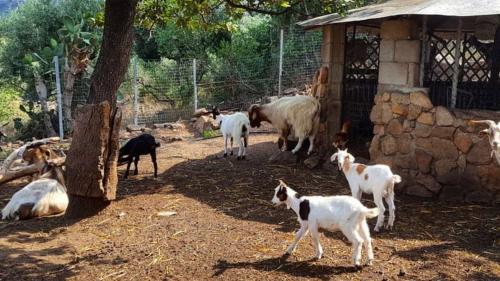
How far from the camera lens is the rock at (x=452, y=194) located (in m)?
7.31

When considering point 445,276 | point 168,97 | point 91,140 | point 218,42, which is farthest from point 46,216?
point 218,42

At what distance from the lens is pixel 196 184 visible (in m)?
8.26

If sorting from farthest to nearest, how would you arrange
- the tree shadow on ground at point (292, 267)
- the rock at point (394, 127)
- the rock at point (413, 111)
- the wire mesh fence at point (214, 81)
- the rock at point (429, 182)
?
1. the wire mesh fence at point (214, 81)
2. the rock at point (394, 127)
3. the rock at point (413, 111)
4. the rock at point (429, 182)
5. the tree shadow on ground at point (292, 267)

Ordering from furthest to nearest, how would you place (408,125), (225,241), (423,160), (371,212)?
(408,125)
(423,160)
(225,241)
(371,212)

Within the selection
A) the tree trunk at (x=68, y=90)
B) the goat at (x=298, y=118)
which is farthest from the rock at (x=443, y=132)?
the tree trunk at (x=68, y=90)

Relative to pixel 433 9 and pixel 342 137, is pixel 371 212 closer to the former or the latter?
pixel 433 9

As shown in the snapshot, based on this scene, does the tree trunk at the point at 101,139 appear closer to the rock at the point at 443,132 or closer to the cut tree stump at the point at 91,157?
the cut tree stump at the point at 91,157

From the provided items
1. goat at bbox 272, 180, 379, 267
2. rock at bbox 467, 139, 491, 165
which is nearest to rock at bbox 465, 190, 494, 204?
rock at bbox 467, 139, 491, 165

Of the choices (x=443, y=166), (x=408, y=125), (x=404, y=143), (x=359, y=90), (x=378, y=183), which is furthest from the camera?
(x=359, y=90)

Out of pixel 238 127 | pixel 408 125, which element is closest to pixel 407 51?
pixel 408 125

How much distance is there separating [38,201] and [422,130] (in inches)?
218

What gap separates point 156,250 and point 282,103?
5556mm

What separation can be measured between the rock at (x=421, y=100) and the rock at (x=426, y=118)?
9cm

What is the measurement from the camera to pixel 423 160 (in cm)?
768
